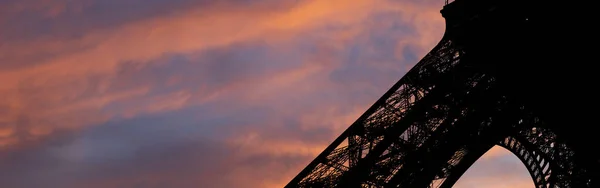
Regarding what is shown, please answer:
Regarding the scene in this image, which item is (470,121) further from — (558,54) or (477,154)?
(558,54)

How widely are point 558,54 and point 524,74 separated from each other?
3405 millimetres

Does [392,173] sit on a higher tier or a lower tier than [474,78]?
lower

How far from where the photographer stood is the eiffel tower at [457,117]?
3816 cm

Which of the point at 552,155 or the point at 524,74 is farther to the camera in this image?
the point at 552,155

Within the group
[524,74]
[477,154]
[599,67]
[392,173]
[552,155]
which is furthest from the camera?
[552,155]

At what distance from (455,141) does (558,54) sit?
42.3 ft

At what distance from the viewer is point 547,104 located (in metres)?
37.9

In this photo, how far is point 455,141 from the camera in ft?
151

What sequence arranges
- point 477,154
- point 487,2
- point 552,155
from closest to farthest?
point 487,2 → point 477,154 → point 552,155

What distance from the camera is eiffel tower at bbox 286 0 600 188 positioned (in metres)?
38.2

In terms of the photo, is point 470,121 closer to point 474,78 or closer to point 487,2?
point 474,78

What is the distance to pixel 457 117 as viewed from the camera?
4597 cm

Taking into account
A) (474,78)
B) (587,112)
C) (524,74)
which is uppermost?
(474,78)

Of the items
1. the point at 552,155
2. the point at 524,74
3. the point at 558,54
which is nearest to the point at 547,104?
the point at 524,74
